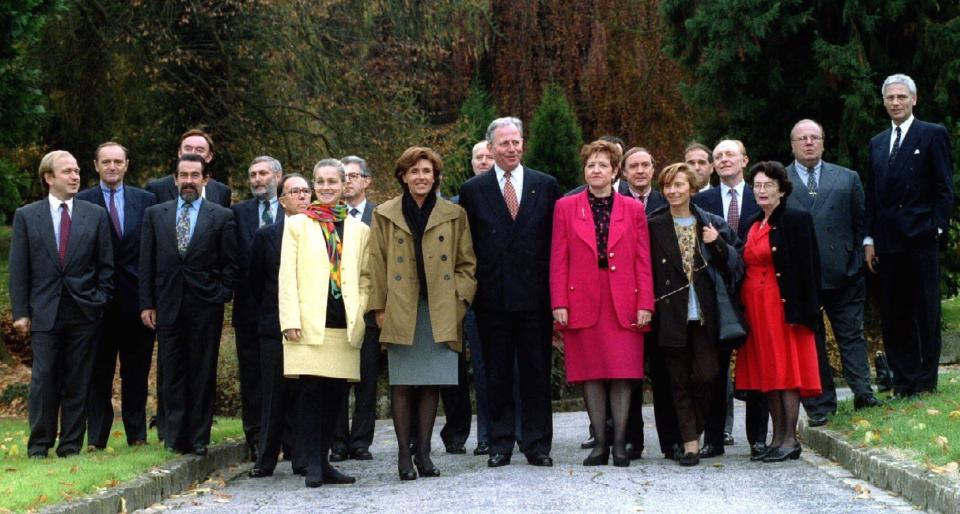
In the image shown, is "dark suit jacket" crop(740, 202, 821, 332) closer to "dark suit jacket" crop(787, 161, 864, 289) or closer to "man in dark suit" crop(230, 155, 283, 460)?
"dark suit jacket" crop(787, 161, 864, 289)

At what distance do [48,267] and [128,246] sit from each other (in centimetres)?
79

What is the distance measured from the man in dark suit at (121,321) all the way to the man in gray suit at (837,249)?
5027 mm

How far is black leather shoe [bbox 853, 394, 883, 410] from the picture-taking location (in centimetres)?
1192

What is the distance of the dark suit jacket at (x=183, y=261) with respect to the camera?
11.3m

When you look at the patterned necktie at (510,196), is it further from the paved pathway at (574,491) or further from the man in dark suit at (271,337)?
the paved pathway at (574,491)

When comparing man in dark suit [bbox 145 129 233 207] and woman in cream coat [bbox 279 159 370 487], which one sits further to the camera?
man in dark suit [bbox 145 129 233 207]

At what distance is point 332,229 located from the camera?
401 inches

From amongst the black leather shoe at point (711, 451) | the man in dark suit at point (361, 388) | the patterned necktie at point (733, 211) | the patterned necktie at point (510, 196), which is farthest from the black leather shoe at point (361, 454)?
the patterned necktie at point (733, 211)

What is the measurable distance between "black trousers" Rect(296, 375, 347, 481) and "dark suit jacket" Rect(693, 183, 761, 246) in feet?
10.8

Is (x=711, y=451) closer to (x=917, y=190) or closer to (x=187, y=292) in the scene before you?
(x=917, y=190)

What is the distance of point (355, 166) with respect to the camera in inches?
485

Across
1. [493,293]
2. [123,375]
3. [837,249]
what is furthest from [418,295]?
[837,249]

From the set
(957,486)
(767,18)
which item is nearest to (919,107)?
(767,18)

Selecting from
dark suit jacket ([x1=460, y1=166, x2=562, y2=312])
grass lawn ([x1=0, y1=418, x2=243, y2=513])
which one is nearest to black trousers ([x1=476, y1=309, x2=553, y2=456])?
dark suit jacket ([x1=460, y1=166, x2=562, y2=312])
